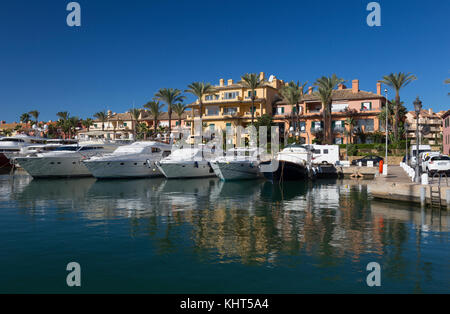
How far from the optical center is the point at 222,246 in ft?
40.9

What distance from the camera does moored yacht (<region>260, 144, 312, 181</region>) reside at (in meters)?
36.2

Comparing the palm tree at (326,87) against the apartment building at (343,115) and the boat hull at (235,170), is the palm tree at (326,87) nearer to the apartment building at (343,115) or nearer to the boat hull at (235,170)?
the apartment building at (343,115)

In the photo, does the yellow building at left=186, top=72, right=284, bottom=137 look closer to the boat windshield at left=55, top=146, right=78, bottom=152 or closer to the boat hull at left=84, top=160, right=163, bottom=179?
the boat hull at left=84, top=160, right=163, bottom=179

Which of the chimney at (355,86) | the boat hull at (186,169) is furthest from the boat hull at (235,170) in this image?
the chimney at (355,86)

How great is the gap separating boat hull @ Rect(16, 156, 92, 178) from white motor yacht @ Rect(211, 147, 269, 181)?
15212 mm

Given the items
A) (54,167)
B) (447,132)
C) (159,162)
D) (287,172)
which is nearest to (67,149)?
(54,167)

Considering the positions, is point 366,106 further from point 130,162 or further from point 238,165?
point 130,162

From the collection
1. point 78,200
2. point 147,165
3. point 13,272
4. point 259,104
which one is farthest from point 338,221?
point 259,104

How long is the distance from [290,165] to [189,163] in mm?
10562
